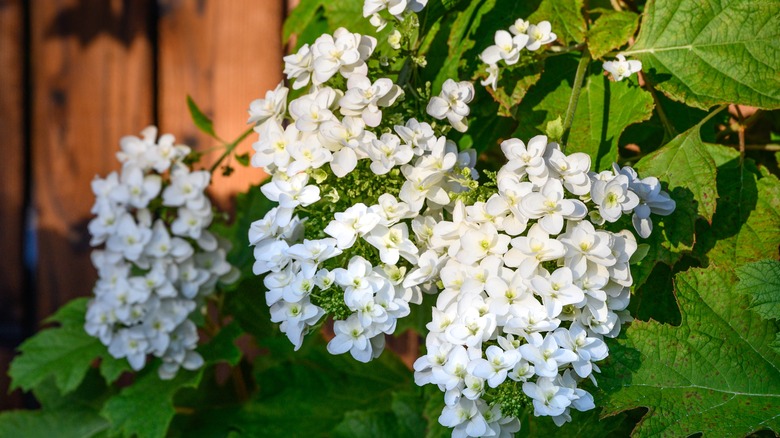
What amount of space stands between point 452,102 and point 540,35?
0.17m

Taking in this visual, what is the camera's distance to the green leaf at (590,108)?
Result: 115 centimetres

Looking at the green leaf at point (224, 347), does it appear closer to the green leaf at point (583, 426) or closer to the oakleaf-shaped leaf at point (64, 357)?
the oakleaf-shaped leaf at point (64, 357)

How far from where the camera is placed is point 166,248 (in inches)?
62.6

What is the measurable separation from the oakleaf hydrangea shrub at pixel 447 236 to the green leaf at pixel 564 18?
66 millimetres

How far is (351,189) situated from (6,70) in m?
1.54

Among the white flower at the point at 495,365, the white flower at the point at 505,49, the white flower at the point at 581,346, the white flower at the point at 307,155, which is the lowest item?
the white flower at the point at 581,346

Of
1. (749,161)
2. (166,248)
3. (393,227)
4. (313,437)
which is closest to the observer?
(393,227)

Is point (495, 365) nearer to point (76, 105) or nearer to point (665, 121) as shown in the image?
point (665, 121)

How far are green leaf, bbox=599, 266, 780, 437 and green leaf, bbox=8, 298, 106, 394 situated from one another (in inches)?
47.3

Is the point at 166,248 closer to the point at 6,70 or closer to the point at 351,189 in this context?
the point at 351,189

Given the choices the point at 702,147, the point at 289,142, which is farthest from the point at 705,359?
the point at 289,142

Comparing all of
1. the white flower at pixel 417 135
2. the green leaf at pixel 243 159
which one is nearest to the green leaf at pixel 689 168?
the white flower at pixel 417 135

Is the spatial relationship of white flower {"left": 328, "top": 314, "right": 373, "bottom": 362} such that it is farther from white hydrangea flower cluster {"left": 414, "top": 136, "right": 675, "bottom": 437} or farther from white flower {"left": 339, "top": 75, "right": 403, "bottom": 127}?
white flower {"left": 339, "top": 75, "right": 403, "bottom": 127}

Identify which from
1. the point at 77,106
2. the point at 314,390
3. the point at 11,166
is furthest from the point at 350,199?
the point at 11,166
